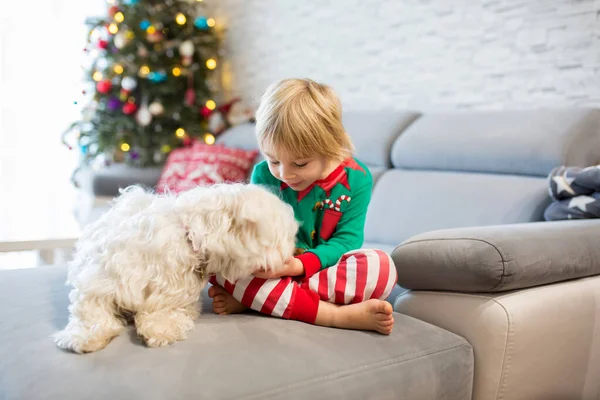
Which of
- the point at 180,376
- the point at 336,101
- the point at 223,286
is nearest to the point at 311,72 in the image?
the point at 336,101

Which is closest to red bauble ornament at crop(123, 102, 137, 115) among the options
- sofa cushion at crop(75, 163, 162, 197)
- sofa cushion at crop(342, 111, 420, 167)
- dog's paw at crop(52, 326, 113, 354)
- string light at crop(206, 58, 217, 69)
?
sofa cushion at crop(75, 163, 162, 197)

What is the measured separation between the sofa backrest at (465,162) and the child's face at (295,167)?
828mm

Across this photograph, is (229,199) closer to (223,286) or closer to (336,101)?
(223,286)

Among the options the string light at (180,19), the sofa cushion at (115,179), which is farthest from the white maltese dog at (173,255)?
the string light at (180,19)

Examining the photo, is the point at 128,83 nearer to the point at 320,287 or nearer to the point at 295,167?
the point at 295,167

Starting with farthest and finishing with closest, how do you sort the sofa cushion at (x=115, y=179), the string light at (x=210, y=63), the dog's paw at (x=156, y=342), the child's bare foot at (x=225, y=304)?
1. the string light at (x=210, y=63)
2. the sofa cushion at (x=115, y=179)
3. the child's bare foot at (x=225, y=304)
4. the dog's paw at (x=156, y=342)

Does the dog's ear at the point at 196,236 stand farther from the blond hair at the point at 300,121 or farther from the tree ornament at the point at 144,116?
the tree ornament at the point at 144,116

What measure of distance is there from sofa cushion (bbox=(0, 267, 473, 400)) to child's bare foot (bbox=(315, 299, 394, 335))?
0.08 ft

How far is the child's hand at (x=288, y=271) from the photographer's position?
1.40 m

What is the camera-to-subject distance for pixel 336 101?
1.61m

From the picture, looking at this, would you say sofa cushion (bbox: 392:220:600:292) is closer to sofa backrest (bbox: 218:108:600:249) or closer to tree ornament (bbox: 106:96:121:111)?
sofa backrest (bbox: 218:108:600:249)

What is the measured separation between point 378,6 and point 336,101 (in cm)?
196

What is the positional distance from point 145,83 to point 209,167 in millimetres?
1217

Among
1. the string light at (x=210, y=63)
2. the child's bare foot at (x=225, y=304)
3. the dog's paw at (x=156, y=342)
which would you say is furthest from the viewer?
the string light at (x=210, y=63)
